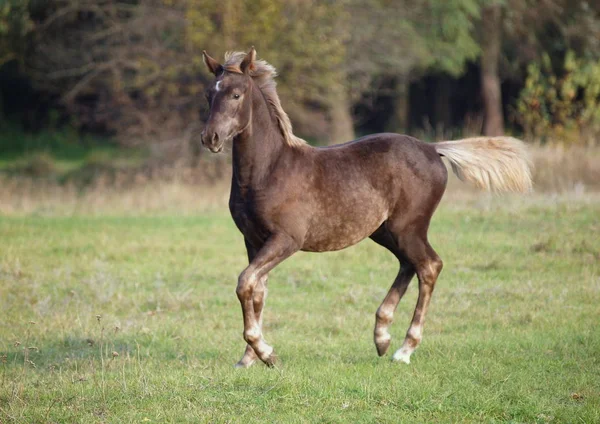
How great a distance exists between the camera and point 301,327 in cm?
933

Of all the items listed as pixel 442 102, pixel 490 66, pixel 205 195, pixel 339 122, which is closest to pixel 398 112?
pixel 442 102

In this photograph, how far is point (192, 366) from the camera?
751 centimetres

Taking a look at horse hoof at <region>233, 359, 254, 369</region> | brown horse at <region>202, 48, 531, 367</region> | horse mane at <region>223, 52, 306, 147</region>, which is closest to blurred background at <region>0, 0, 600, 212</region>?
brown horse at <region>202, 48, 531, 367</region>

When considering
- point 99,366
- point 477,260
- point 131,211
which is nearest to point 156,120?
point 131,211

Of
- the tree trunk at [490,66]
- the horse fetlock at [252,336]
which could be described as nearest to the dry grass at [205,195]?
the horse fetlock at [252,336]

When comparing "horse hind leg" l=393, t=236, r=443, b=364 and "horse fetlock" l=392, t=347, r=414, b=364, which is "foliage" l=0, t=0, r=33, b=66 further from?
"horse fetlock" l=392, t=347, r=414, b=364

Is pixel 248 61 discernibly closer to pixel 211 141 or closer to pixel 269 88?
pixel 269 88

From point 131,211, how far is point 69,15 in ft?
36.1

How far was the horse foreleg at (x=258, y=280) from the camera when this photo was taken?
6.96 meters

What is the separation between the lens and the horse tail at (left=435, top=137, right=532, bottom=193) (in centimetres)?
818

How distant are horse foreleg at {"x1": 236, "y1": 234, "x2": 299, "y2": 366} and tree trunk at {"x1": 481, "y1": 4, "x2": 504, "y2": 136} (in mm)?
26187

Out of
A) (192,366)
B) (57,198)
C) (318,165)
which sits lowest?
(57,198)

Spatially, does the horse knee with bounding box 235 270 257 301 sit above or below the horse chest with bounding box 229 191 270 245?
below

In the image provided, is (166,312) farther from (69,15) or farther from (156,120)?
(69,15)
